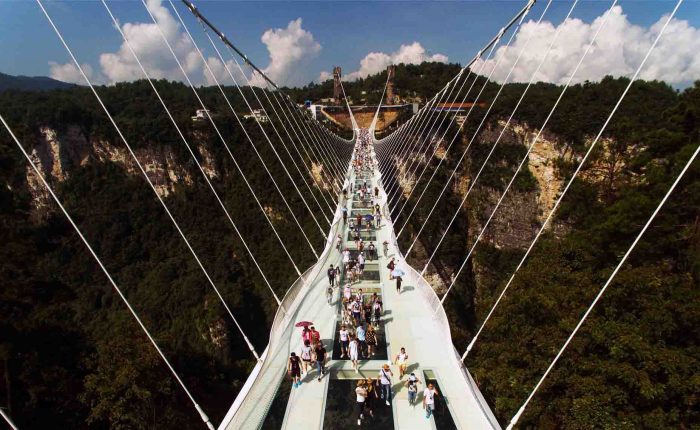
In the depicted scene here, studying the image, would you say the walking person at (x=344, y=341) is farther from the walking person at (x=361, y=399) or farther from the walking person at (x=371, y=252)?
the walking person at (x=371, y=252)

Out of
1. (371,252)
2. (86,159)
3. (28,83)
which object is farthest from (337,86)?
(28,83)

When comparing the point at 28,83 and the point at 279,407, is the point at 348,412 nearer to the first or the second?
the point at 279,407

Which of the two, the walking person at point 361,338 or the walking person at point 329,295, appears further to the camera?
the walking person at point 329,295

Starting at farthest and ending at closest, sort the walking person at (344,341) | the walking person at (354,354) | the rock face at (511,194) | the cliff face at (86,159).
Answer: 1. the cliff face at (86,159)
2. the rock face at (511,194)
3. the walking person at (344,341)
4. the walking person at (354,354)

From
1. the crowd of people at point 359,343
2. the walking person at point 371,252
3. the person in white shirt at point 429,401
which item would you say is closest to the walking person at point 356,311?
the crowd of people at point 359,343

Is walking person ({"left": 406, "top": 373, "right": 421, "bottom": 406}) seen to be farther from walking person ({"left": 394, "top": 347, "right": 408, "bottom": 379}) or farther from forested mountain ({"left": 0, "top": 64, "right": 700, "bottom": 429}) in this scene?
forested mountain ({"left": 0, "top": 64, "right": 700, "bottom": 429})

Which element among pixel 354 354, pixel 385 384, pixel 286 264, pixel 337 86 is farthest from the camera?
pixel 337 86

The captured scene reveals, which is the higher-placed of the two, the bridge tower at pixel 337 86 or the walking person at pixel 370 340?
the bridge tower at pixel 337 86
